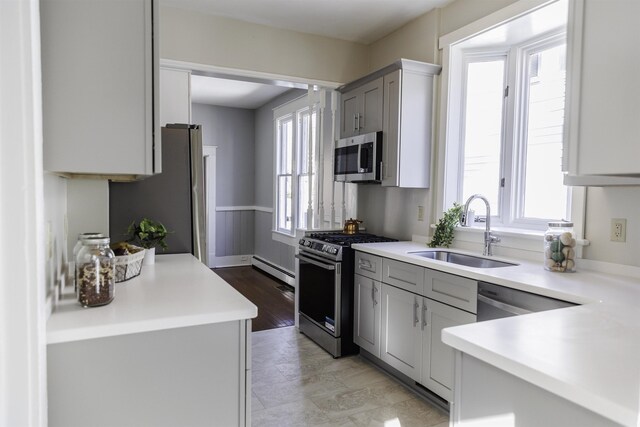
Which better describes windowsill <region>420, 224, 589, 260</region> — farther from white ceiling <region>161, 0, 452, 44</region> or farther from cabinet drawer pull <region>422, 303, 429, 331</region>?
white ceiling <region>161, 0, 452, 44</region>

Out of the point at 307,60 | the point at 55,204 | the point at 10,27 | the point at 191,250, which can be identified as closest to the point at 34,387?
the point at 55,204

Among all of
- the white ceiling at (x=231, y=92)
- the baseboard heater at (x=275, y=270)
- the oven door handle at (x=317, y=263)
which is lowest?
the baseboard heater at (x=275, y=270)

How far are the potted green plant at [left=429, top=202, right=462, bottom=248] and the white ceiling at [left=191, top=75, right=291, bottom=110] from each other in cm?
320

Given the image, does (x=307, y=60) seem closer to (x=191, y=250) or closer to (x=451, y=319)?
(x=191, y=250)

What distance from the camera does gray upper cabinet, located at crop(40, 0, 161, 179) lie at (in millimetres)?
1340

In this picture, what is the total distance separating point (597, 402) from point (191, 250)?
7.72 feet

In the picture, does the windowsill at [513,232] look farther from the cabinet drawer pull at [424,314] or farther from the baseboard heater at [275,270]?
the baseboard heater at [275,270]

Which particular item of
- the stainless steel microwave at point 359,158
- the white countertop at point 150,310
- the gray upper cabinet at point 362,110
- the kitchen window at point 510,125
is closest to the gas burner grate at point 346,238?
the stainless steel microwave at point 359,158

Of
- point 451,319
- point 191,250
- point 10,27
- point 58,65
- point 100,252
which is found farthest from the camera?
point 191,250

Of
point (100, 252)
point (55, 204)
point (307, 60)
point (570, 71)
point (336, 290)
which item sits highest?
point (307, 60)

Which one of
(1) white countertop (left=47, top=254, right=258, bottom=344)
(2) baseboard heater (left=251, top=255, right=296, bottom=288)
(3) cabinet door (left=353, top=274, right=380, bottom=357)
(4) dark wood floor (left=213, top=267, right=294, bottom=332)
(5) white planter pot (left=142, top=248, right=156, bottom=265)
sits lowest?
(4) dark wood floor (left=213, top=267, right=294, bottom=332)

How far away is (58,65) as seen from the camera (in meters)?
1.34

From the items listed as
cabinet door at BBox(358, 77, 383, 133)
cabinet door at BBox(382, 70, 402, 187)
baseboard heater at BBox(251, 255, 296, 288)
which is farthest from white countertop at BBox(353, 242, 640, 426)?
baseboard heater at BBox(251, 255, 296, 288)

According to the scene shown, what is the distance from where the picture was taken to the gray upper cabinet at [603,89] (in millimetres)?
1552
